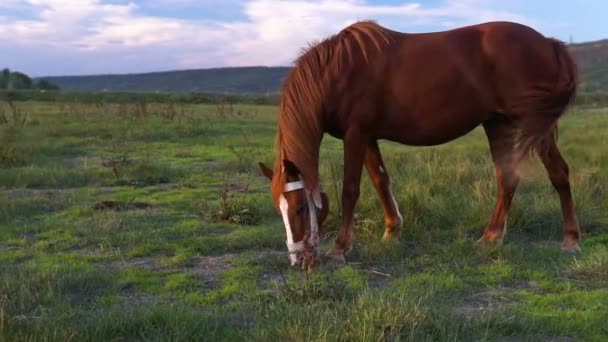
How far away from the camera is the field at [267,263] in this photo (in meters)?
3.33

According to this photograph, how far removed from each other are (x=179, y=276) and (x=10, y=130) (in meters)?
8.14

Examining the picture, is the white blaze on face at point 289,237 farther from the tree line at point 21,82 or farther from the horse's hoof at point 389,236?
the tree line at point 21,82

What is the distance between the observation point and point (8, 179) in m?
8.37

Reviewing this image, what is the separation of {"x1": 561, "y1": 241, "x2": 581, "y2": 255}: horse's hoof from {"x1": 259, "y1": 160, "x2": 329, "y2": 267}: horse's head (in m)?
2.14

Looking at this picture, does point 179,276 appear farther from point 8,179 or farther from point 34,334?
point 8,179

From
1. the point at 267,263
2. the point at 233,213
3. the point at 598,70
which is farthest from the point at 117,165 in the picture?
the point at 598,70

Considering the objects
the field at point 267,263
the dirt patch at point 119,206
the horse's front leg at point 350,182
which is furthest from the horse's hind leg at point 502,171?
the dirt patch at point 119,206

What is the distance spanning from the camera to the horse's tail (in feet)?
17.2

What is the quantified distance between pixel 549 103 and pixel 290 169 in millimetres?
2303

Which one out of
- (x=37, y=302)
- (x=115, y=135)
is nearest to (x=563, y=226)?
(x=37, y=302)

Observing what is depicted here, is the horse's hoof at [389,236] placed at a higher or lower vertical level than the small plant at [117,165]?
lower

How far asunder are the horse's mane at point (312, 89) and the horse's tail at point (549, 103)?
1.37 m

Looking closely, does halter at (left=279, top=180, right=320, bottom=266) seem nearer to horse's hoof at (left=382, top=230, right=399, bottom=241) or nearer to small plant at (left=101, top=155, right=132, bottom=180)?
horse's hoof at (left=382, top=230, right=399, bottom=241)

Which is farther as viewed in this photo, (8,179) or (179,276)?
(8,179)
